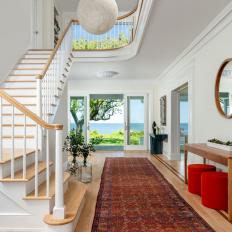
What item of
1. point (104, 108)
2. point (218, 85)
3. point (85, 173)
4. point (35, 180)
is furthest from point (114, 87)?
point (35, 180)

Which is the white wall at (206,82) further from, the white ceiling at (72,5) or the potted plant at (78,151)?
the white ceiling at (72,5)

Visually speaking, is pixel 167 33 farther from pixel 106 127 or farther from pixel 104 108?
pixel 106 127

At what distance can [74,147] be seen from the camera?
16.9ft

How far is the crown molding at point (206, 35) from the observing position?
3.87 m

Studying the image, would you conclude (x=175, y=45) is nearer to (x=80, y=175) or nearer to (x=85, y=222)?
(x=80, y=175)

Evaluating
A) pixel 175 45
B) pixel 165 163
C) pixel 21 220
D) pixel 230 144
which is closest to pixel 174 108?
pixel 165 163

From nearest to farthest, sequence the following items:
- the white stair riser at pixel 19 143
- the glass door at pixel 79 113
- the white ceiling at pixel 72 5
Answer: the white stair riser at pixel 19 143, the white ceiling at pixel 72 5, the glass door at pixel 79 113

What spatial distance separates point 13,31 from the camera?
614 cm

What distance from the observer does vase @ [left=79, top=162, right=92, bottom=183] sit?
17.2 feet

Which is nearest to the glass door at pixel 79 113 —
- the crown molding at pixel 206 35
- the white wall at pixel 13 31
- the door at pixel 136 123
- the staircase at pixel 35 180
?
the door at pixel 136 123

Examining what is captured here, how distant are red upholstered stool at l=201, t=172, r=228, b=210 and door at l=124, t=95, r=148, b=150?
667cm

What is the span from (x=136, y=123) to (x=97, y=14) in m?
7.68

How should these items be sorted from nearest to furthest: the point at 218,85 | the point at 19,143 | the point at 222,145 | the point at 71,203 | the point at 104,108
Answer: the point at 71,203 < the point at 222,145 < the point at 19,143 < the point at 218,85 < the point at 104,108

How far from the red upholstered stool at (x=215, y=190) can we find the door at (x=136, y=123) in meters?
6.67
